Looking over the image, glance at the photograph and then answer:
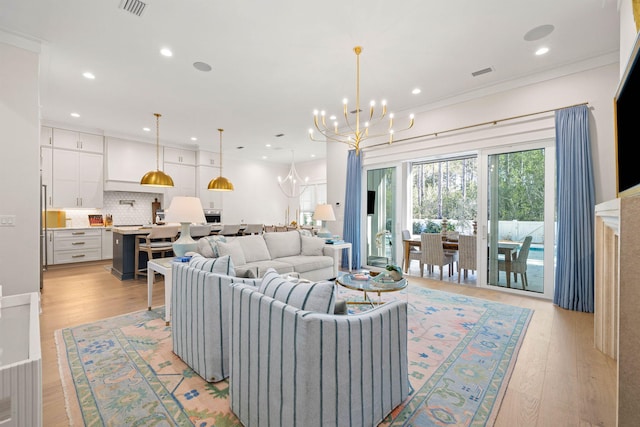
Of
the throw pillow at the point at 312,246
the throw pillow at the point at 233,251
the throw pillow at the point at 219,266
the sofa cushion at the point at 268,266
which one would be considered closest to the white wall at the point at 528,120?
the throw pillow at the point at 312,246

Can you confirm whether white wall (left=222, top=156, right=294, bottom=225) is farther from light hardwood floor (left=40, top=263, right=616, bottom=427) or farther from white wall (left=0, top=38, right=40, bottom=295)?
white wall (left=0, top=38, right=40, bottom=295)

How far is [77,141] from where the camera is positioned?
6559mm

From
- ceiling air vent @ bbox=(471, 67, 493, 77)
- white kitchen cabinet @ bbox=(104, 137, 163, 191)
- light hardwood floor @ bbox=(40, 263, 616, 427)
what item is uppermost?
ceiling air vent @ bbox=(471, 67, 493, 77)

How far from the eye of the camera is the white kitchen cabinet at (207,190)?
8477 mm

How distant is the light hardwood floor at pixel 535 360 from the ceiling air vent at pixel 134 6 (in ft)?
10.5

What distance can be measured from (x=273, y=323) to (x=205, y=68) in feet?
12.5

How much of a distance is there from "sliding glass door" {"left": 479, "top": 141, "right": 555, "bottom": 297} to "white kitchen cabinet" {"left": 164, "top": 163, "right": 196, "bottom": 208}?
7.44 metres

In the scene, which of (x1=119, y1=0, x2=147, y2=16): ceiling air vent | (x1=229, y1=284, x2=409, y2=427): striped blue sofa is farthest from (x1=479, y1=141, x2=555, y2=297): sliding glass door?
(x1=119, y1=0, x2=147, y2=16): ceiling air vent

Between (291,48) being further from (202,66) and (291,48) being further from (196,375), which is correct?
(196,375)

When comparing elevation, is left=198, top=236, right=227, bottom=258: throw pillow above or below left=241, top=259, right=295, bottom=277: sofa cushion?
above

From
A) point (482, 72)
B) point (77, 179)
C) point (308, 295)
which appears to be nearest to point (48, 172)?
point (77, 179)

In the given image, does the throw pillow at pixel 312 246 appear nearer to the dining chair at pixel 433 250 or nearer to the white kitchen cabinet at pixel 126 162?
the dining chair at pixel 433 250

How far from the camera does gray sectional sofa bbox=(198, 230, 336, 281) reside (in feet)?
12.4

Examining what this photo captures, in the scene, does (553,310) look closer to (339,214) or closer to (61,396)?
(339,214)
